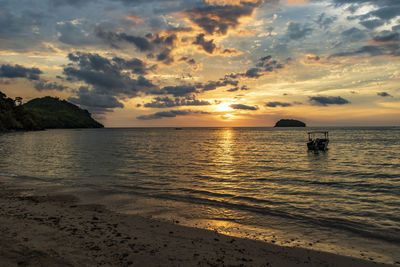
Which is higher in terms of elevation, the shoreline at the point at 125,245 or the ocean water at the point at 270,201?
the shoreline at the point at 125,245

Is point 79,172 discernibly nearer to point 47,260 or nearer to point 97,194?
point 97,194

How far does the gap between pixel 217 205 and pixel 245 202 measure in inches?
84.3

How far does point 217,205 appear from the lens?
52.4 feet

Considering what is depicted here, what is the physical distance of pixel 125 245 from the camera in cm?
888

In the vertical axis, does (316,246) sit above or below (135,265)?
below

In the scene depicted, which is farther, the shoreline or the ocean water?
the ocean water

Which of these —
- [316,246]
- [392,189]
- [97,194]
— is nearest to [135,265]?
[316,246]

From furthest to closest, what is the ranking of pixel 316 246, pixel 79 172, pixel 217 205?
pixel 79 172 → pixel 217 205 → pixel 316 246

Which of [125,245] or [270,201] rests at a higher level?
[125,245]

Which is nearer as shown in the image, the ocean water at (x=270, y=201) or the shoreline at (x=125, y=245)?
the shoreline at (x=125, y=245)

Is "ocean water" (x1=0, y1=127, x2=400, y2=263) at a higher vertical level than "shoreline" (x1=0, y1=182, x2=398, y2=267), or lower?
Result: lower

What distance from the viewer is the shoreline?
7.76 m

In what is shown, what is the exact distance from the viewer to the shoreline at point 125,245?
776cm

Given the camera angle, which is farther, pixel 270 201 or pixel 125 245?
pixel 270 201
